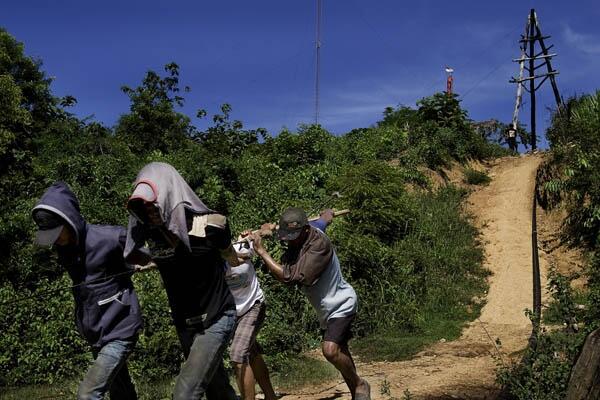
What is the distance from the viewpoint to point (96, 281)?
12.8ft

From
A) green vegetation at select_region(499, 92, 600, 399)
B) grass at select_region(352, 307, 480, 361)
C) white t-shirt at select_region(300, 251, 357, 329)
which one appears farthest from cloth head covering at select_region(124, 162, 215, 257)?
grass at select_region(352, 307, 480, 361)

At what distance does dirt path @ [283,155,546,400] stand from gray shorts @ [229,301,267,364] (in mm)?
1243

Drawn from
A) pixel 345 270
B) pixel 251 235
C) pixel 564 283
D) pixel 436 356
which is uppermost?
pixel 251 235

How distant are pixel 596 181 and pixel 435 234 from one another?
10.3 ft

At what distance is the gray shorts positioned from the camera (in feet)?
16.4

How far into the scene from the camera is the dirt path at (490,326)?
6.41 meters

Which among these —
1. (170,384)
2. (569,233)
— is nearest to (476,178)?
(569,233)

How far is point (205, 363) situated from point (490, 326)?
24.7ft

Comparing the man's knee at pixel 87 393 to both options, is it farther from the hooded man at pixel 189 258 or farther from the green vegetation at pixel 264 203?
the green vegetation at pixel 264 203

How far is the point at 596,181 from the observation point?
11.4m

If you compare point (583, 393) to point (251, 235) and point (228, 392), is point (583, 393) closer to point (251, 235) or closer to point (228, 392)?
point (228, 392)

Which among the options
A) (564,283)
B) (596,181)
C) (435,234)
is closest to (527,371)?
(564,283)

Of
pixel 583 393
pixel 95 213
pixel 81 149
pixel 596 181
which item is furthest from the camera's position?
pixel 81 149

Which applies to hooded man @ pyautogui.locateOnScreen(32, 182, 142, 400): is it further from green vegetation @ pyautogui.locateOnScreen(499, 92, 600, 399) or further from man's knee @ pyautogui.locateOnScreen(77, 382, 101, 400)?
green vegetation @ pyautogui.locateOnScreen(499, 92, 600, 399)
